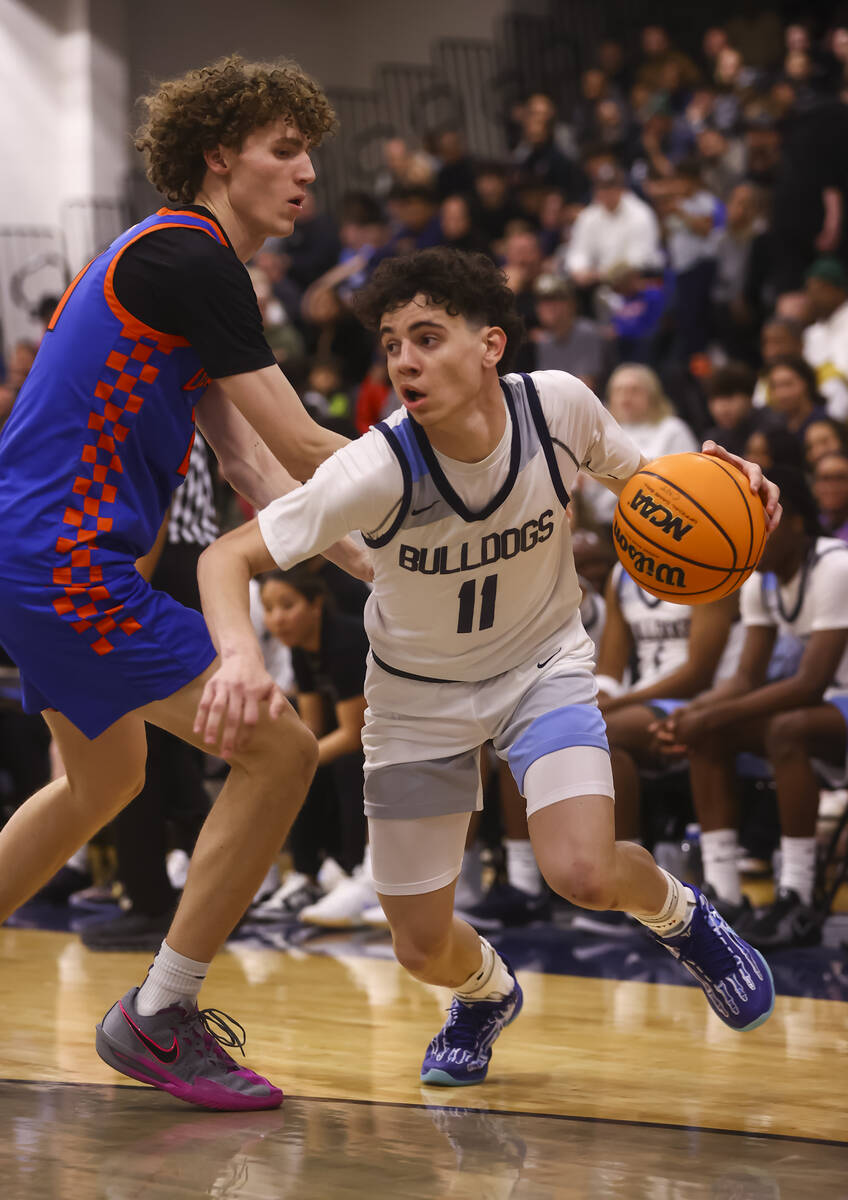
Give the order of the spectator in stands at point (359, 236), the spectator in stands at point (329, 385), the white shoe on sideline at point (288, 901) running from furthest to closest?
the spectator in stands at point (359, 236), the spectator in stands at point (329, 385), the white shoe on sideline at point (288, 901)

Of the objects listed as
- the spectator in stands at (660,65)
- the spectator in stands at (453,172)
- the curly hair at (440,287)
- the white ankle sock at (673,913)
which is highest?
the spectator in stands at (660,65)

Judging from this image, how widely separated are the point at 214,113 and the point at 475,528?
988 mm

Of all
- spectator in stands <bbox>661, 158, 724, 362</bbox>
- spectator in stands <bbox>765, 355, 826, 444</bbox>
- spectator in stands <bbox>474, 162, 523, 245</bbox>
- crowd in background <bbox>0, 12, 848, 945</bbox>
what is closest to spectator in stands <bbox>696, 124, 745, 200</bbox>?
crowd in background <bbox>0, 12, 848, 945</bbox>

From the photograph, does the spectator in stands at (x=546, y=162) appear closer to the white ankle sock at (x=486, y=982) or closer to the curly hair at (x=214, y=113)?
the curly hair at (x=214, y=113)

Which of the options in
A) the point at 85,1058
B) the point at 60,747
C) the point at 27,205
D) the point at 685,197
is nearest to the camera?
the point at 60,747

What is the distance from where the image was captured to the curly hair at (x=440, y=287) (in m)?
3.03

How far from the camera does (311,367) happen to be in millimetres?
9727

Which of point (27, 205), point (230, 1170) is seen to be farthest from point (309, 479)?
point (27, 205)

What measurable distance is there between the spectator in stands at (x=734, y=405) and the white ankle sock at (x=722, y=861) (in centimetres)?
274

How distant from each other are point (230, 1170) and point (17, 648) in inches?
41.8

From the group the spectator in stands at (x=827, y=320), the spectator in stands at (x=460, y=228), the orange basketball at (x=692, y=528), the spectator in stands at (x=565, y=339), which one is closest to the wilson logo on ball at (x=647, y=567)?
the orange basketball at (x=692, y=528)

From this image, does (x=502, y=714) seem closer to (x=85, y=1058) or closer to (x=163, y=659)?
(x=163, y=659)

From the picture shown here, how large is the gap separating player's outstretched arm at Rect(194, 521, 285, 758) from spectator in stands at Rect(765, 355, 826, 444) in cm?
487

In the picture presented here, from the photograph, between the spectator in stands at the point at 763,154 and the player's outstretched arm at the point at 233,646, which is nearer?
the player's outstretched arm at the point at 233,646
